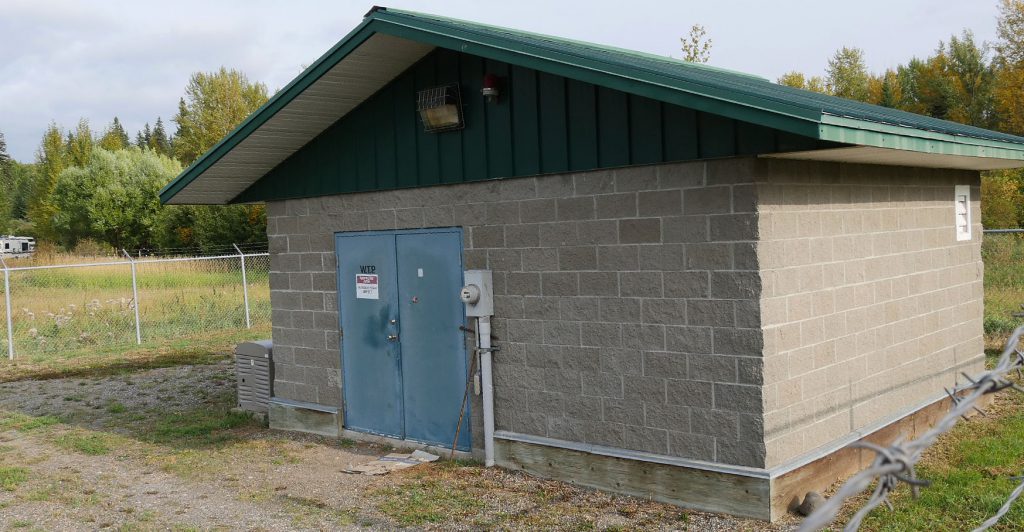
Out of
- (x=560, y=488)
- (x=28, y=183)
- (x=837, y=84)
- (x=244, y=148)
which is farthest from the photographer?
(x=28, y=183)

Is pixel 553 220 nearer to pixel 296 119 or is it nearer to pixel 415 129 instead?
pixel 415 129

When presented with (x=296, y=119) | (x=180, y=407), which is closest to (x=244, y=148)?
(x=296, y=119)

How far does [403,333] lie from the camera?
8.65 meters

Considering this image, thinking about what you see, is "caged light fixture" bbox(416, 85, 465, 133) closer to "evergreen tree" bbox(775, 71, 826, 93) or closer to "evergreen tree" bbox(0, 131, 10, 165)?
Answer: "evergreen tree" bbox(775, 71, 826, 93)

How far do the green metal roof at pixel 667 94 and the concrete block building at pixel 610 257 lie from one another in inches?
0.9

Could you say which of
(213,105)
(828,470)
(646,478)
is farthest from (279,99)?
(213,105)

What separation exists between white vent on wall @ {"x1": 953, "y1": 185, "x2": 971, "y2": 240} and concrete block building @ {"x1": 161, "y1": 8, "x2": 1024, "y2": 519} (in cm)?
4

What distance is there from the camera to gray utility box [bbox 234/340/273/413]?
10241mm

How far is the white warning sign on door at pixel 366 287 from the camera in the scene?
29.0 ft

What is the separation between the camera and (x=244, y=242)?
41.4 metres

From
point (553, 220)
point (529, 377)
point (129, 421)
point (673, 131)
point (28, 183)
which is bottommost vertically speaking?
point (129, 421)

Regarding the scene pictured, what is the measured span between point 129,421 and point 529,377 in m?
6.09

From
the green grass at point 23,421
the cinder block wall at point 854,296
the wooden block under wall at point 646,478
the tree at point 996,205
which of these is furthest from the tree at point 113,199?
the cinder block wall at point 854,296

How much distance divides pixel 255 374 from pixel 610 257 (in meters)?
5.37
